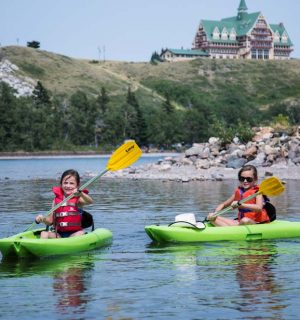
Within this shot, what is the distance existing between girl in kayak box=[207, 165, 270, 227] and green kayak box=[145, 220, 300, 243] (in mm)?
171

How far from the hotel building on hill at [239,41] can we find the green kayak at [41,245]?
160940 millimetres

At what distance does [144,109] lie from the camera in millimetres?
109625

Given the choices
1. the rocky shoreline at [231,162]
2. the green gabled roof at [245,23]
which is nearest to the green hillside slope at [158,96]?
the rocky shoreline at [231,162]

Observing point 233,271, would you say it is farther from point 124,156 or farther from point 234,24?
point 234,24

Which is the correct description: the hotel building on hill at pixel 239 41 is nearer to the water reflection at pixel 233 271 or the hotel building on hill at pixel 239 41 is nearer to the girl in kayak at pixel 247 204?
the girl in kayak at pixel 247 204

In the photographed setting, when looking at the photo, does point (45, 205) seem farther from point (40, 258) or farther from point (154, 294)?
point (154, 294)

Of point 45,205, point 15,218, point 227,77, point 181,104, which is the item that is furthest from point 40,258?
point 227,77

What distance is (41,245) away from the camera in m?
10.8

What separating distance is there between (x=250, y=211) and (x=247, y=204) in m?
0.34

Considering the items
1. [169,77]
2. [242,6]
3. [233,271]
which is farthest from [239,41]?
[233,271]

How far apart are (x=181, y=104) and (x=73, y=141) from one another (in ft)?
110

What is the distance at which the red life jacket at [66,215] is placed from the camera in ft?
37.6

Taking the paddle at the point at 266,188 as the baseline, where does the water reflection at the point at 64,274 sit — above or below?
below

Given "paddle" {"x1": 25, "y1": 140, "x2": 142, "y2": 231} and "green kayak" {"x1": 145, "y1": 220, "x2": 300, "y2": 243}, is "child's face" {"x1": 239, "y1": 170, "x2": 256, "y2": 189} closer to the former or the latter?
"green kayak" {"x1": 145, "y1": 220, "x2": 300, "y2": 243}
